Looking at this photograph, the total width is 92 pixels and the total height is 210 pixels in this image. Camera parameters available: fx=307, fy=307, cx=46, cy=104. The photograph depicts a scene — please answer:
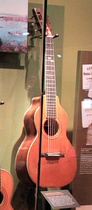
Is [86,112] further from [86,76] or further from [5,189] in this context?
[5,189]

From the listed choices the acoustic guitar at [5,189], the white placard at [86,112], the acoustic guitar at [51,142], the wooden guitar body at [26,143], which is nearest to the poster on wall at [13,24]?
the acoustic guitar at [51,142]

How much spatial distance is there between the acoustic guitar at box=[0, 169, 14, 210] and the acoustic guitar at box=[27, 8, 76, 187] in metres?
0.12

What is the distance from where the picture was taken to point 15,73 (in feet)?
5.30

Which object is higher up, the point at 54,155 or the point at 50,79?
the point at 50,79

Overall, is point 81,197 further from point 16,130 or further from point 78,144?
point 16,130

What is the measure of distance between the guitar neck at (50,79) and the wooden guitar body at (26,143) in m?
0.06

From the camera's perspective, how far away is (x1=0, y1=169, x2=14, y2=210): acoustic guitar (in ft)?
5.01

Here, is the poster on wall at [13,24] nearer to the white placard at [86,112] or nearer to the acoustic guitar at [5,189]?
the white placard at [86,112]

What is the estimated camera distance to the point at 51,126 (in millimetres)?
1571

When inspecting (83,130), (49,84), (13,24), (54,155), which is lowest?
(54,155)

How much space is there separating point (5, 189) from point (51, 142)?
1.08 feet

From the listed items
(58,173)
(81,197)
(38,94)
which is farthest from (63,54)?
(81,197)

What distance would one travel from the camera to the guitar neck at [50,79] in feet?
5.03

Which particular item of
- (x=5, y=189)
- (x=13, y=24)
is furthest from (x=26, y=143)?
(x=13, y=24)
